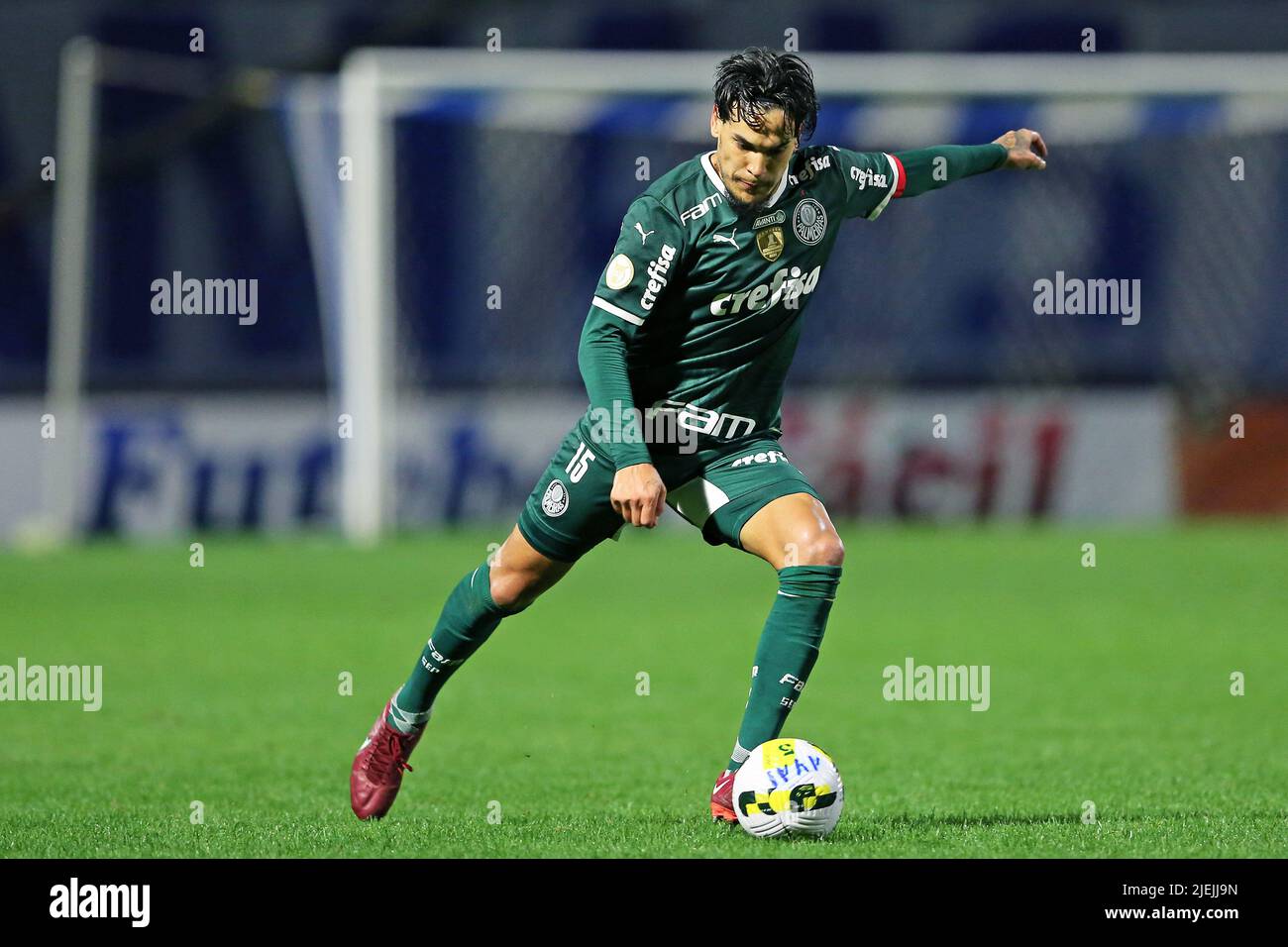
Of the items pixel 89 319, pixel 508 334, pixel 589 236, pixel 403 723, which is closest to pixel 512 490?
pixel 508 334

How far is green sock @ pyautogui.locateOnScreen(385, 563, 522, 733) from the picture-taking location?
635 centimetres

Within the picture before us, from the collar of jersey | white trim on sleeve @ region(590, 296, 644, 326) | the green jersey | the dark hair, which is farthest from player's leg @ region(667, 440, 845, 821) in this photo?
the dark hair

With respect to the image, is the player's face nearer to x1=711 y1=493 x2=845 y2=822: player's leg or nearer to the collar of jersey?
the collar of jersey

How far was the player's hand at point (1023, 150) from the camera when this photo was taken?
22.5ft

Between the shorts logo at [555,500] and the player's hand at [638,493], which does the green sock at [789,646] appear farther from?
the shorts logo at [555,500]

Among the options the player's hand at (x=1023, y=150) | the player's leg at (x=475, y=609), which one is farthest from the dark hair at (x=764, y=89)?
the player's leg at (x=475, y=609)

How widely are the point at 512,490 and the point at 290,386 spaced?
170 inches

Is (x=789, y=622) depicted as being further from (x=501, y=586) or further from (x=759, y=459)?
(x=501, y=586)

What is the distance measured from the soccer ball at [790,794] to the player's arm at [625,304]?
85cm

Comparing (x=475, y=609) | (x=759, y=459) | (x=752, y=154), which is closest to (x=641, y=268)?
(x=752, y=154)

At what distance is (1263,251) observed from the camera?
22531 mm
